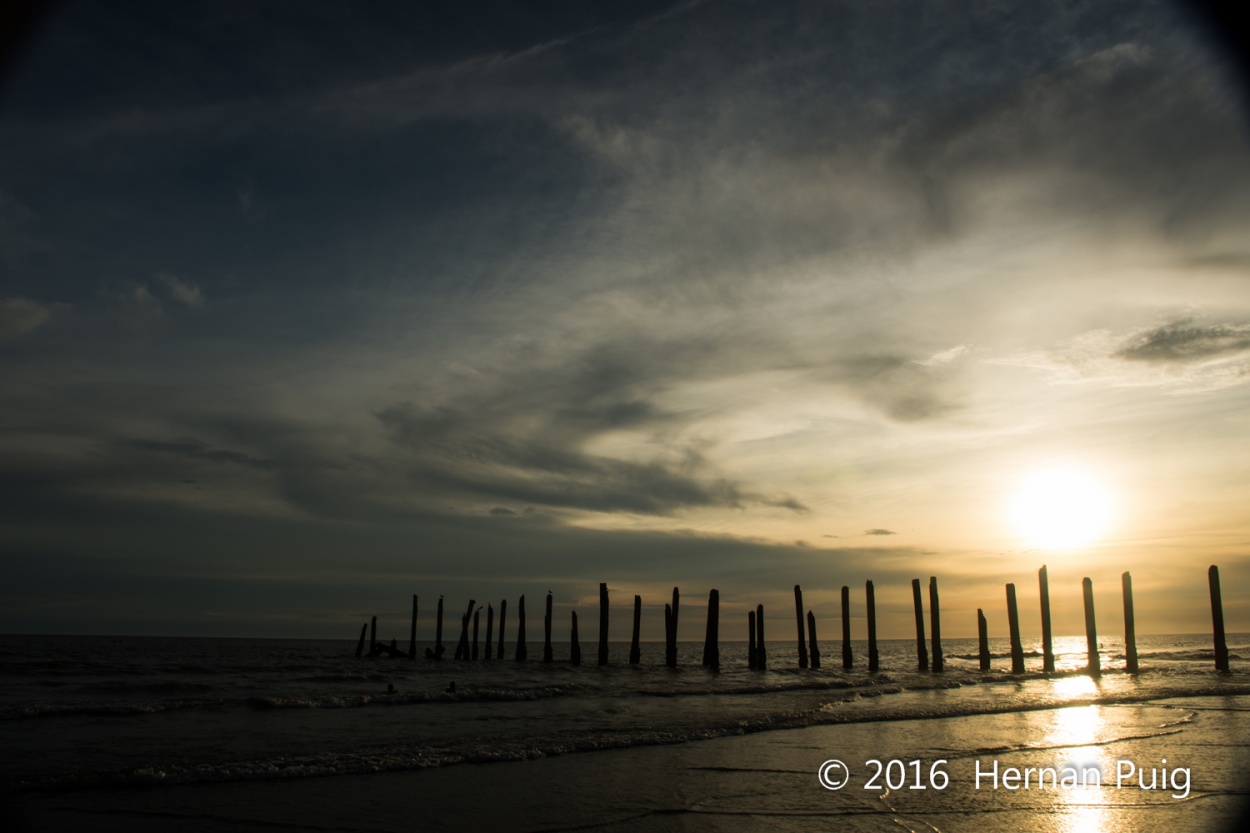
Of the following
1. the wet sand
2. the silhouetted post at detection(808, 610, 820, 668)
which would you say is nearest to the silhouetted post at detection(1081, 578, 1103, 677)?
the silhouetted post at detection(808, 610, 820, 668)

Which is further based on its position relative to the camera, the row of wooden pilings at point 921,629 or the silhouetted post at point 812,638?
the silhouetted post at point 812,638

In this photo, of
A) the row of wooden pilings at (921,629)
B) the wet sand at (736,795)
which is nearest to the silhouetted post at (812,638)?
the row of wooden pilings at (921,629)

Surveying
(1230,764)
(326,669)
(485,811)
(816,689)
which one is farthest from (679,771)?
(326,669)

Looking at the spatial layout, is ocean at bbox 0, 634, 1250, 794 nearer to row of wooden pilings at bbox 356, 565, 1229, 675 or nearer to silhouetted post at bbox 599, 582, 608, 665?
row of wooden pilings at bbox 356, 565, 1229, 675

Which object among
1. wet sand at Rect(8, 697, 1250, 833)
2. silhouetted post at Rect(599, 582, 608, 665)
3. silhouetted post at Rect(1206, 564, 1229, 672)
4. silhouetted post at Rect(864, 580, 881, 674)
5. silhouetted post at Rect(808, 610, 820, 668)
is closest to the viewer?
wet sand at Rect(8, 697, 1250, 833)

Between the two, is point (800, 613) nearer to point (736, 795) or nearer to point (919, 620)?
point (919, 620)

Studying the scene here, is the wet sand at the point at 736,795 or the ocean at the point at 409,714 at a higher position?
the wet sand at the point at 736,795

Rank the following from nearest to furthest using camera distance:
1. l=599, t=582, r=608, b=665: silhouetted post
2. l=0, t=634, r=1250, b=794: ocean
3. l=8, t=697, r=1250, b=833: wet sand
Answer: l=8, t=697, r=1250, b=833: wet sand
l=0, t=634, r=1250, b=794: ocean
l=599, t=582, r=608, b=665: silhouetted post

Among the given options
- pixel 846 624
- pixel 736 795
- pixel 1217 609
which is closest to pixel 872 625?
pixel 846 624

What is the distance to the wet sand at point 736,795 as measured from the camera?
20.4 feet

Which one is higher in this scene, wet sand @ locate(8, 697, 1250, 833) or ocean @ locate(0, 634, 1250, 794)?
wet sand @ locate(8, 697, 1250, 833)

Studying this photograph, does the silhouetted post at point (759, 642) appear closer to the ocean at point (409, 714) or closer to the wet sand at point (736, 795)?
the ocean at point (409, 714)

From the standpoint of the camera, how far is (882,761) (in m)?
8.73

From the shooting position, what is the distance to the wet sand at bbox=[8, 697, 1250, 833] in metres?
6.20
